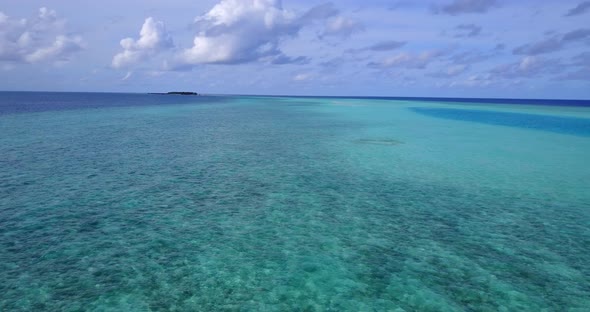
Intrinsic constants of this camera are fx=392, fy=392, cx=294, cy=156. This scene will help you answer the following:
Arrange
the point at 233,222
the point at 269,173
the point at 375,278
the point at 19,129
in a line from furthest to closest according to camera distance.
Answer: the point at 19,129 < the point at 269,173 < the point at 233,222 < the point at 375,278

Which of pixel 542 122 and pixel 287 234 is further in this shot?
pixel 542 122

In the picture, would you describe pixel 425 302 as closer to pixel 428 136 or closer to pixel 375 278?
pixel 375 278

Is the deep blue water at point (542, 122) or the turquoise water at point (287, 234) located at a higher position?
the deep blue water at point (542, 122)

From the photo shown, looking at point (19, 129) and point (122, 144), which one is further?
point (19, 129)

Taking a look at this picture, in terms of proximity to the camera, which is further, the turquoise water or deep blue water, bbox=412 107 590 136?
deep blue water, bbox=412 107 590 136

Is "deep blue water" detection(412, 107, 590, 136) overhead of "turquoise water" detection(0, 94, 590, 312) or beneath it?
overhead

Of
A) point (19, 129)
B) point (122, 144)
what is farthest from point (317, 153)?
point (19, 129)

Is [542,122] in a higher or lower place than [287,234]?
higher

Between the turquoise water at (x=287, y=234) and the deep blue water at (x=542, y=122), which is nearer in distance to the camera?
the turquoise water at (x=287, y=234)
